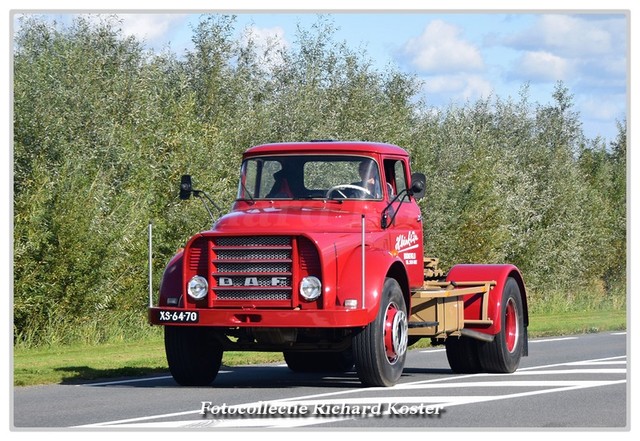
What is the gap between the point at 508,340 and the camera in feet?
58.0

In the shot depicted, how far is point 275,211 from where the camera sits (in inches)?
595

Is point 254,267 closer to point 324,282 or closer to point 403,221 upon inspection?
point 324,282

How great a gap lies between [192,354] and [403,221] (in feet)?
10.8

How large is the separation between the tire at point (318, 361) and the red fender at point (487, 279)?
69.5 inches

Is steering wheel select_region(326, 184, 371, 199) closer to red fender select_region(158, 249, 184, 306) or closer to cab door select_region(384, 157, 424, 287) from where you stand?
cab door select_region(384, 157, 424, 287)

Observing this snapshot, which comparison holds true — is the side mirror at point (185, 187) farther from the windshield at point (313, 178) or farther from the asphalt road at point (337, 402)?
the asphalt road at point (337, 402)

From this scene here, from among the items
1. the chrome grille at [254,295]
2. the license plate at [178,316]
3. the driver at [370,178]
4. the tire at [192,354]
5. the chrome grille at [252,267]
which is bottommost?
the tire at [192,354]

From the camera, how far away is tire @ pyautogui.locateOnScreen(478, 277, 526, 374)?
55.7 ft

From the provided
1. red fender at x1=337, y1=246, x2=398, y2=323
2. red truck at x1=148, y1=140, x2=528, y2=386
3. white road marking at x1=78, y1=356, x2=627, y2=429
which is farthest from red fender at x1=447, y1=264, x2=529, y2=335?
red fender at x1=337, y1=246, x2=398, y2=323

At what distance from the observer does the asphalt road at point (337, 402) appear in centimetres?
1100

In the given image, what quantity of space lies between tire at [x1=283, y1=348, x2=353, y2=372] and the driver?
2.55m

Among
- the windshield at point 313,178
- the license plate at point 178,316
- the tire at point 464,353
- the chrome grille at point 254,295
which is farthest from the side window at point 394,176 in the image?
the license plate at point 178,316
